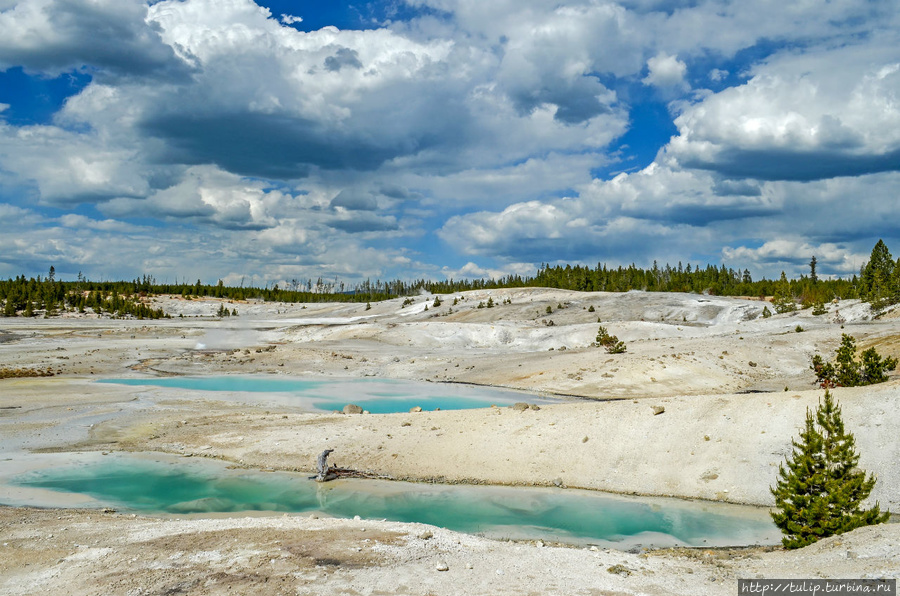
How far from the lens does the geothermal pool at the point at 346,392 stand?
33.8 m

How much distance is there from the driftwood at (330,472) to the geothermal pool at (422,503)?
0.33 metres

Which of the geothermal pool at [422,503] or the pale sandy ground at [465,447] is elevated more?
the pale sandy ground at [465,447]

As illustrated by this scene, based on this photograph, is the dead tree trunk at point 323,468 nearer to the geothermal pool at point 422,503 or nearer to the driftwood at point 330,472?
the driftwood at point 330,472

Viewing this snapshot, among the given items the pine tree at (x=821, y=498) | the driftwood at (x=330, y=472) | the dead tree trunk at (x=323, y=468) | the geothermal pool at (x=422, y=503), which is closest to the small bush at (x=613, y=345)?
the geothermal pool at (x=422, y=503)

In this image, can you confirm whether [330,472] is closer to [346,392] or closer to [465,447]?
[465,447]

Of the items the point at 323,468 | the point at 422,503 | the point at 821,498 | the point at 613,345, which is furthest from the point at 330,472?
the point at 613,345

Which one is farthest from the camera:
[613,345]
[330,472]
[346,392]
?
[613,345]

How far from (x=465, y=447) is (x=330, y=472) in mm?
5126

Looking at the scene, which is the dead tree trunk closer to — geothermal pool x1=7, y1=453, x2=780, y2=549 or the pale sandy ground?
geothermal pool x1=7, y1=453, x2=780, y2=549

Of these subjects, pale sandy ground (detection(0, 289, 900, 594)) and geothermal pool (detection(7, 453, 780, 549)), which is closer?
pale sandy ground (detection(0, 289, 900, 594))

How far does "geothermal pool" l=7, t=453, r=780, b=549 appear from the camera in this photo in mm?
15023

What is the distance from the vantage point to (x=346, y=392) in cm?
3881

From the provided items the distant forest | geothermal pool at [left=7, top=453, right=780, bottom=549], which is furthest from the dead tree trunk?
the distant forest

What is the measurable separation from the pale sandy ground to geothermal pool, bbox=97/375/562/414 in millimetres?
2194
